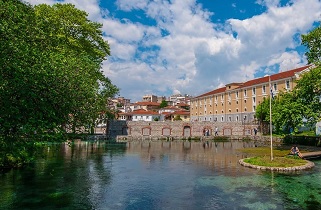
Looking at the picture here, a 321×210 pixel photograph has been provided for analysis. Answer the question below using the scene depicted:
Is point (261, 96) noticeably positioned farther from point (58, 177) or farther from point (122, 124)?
point (58, 177)

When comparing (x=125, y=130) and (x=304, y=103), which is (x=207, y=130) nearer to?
(x=125, y=130)

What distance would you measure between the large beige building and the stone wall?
14.1 ft

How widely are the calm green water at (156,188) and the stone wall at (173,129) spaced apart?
39.1m

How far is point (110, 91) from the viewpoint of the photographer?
45.7m

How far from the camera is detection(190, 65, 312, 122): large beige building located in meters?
63.5

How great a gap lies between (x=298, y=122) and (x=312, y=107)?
3162 millimetres

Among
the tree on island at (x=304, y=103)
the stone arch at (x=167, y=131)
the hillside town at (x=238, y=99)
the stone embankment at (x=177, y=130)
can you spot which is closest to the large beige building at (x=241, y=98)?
the hillside town at (x=238, y=99)

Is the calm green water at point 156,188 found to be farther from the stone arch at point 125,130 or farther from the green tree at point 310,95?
the stone arch at point 125,130

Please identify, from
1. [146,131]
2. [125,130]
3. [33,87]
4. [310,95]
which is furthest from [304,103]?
[125,130]

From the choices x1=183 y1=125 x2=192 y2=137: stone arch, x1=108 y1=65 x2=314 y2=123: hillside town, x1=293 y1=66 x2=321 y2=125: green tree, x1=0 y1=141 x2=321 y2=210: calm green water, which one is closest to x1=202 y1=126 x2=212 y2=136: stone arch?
x1=183 y1=125 x2=192 y2=137: stone arch

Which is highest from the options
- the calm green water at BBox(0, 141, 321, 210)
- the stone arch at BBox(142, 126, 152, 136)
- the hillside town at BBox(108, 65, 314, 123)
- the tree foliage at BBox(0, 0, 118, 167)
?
the hillside town at BBox(108, 65, 314, 123)

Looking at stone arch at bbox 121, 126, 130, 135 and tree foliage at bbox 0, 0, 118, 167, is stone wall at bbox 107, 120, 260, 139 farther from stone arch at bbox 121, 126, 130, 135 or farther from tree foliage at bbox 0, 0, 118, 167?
tree foliage at bbox 0, 0, 118, 167

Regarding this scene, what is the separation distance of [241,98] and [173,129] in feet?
70.6

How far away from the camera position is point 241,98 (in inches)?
2965
